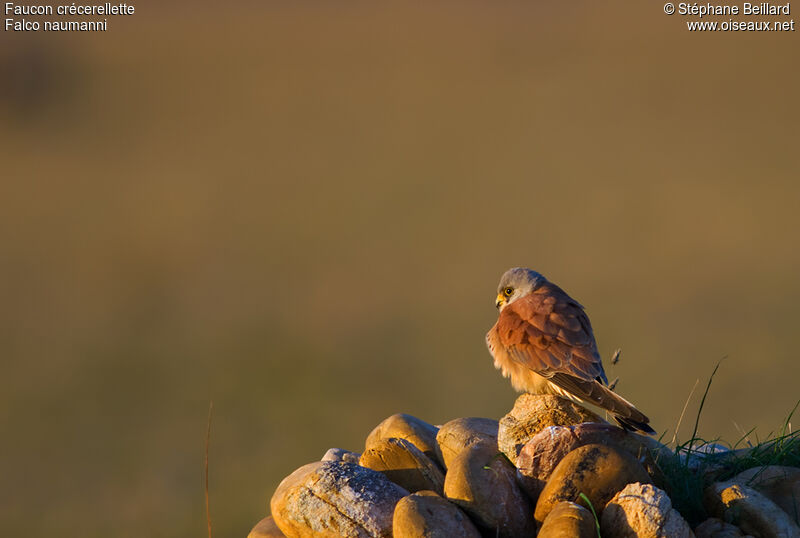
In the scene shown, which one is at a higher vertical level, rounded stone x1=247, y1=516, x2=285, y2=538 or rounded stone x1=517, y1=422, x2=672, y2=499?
rounded stone x1=517, y1=422, x2=672, y2=499

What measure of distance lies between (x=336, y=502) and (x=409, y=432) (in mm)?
1026

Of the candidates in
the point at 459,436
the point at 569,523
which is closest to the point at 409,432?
the point at 459,436

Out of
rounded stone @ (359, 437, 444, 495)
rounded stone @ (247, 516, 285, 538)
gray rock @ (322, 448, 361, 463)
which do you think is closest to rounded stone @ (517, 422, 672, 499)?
rounded stone @ (359, 437, 444, 495)

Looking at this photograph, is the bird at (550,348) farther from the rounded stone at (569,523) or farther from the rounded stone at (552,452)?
the rounded stone at (569,523)

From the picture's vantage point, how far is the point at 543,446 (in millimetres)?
3963

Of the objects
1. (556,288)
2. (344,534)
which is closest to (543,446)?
(344,534)

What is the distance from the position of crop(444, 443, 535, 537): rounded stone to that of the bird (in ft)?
2.32

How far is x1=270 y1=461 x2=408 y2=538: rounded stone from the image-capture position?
3.73 m

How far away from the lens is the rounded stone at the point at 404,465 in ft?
13.8

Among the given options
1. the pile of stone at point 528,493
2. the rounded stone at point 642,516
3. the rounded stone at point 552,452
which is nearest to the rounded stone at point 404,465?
the pile of stone at point 528,493

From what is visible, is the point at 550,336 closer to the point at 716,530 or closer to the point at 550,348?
the point at 550,348

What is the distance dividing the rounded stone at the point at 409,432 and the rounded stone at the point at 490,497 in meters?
0.80

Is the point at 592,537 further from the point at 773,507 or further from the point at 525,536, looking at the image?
the point at 773,507

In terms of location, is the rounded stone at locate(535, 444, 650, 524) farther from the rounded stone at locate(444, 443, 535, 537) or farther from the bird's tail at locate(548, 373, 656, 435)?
the bird's tail at locate(548, 373, 656, 435)
